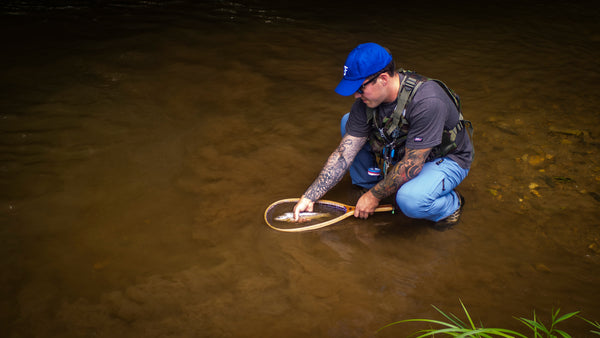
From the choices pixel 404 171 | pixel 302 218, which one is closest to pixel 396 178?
pixel 404 171

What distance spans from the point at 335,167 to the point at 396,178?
1.38 feet

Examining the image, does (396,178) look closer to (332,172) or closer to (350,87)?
(332,172)

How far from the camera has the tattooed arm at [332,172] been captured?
2648mm

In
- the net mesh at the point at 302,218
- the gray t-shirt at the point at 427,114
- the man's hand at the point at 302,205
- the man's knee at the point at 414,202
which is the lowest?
the net mesh at the point at 302,218

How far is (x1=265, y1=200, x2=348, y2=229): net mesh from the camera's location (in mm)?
2766

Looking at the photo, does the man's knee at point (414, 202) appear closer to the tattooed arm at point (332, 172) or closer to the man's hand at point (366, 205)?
the man's hand at point (366, 205)

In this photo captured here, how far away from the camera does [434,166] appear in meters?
2.55

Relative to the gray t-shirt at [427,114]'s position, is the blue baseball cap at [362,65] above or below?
above

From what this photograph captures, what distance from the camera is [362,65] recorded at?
7.25ft

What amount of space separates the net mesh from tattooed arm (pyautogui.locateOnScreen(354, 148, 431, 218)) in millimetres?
220

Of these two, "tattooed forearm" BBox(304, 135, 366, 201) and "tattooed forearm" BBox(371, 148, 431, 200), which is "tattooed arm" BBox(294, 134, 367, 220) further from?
"tattooed forearm" BBox(371, 148, 431, 200)

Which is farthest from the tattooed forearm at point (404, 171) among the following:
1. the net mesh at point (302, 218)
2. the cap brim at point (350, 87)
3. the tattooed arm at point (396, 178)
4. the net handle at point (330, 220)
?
the cap brim at point (350, 87)

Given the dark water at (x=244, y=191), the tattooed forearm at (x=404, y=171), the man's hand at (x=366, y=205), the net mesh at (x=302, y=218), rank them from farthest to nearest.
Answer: the net mesh at (x=302, y=218)
the man's hand at (x=366, y=205)
the tattooed forearm at (x=404, y=171)
the dark water at (x=244, y=191)

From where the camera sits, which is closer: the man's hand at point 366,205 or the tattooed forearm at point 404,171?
the tattooed forearm at point 404,171
